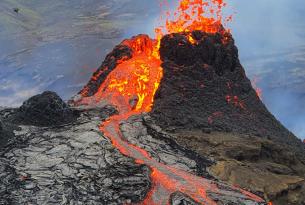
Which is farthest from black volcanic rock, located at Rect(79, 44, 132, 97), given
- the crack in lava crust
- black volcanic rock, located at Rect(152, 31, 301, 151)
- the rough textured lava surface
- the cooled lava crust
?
the crack in lava crust

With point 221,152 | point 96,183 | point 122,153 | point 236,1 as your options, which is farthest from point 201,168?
point 236,1

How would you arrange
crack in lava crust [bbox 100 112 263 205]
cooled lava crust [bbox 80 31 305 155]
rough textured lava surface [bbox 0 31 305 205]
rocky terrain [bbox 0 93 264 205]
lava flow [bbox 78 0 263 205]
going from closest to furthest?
rocky terrain [bbox 0 93 264 205] < crack in lava crust [bbox 100 112 263 205] < rough textured lava surface [bbox 0 31 305 205] < lava flow [bbox 78 0 263 205] < cooled lava crust [bbox 80 31 305 155]

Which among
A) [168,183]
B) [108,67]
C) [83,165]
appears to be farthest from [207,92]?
[83,165]

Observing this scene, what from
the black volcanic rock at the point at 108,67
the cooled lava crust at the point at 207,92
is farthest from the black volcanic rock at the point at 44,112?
the black volcanic rock at the point at 108,67

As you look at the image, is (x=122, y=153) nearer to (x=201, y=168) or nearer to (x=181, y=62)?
(x=201, y=168)

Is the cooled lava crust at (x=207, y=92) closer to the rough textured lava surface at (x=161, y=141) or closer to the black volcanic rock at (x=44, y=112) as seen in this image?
the rough textured lava surface at (x=161, y=141)

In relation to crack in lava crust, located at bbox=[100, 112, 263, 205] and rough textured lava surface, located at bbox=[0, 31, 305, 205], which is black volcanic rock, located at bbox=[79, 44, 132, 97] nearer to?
rough textured lava surface, located at bbox=[0, 31, 305, 205]
